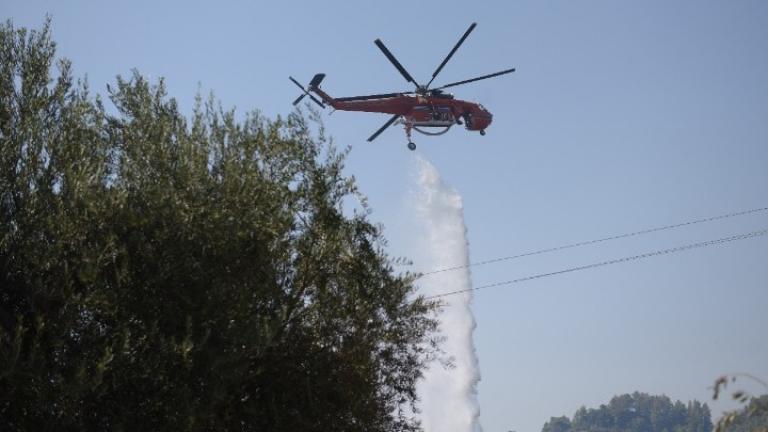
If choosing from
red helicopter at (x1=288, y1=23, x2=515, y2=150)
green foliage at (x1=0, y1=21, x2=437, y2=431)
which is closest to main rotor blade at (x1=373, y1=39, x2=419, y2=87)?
red helicopter at (x1=288, y1=23, x2=515, y2=150)

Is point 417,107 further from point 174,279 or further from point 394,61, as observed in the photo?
point 174,279

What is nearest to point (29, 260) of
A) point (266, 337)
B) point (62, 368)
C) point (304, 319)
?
point (62, 368)

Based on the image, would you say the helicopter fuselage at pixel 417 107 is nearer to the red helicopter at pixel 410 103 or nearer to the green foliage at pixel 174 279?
the red helicopter at pixel 410 103

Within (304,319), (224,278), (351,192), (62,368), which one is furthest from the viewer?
(351,192)

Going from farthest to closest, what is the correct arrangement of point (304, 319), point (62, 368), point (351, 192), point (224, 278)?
point (351, 192) → point (304, 319) → point (224, 278) → point (62, 368)

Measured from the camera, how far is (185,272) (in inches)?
811

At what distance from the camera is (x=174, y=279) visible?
20.5 m

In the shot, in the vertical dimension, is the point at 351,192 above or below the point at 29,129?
above

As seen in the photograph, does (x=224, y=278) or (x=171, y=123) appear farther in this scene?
(x=171, y=123)

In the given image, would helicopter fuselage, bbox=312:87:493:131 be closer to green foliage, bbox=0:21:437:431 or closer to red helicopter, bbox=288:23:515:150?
red helicopter, bbox=288:23:515:150

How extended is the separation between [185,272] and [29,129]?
548cm

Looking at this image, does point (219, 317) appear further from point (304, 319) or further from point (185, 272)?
point (304, 319)

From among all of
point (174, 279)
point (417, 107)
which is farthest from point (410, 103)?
point (174, 279)

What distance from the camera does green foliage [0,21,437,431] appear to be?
1958cm
